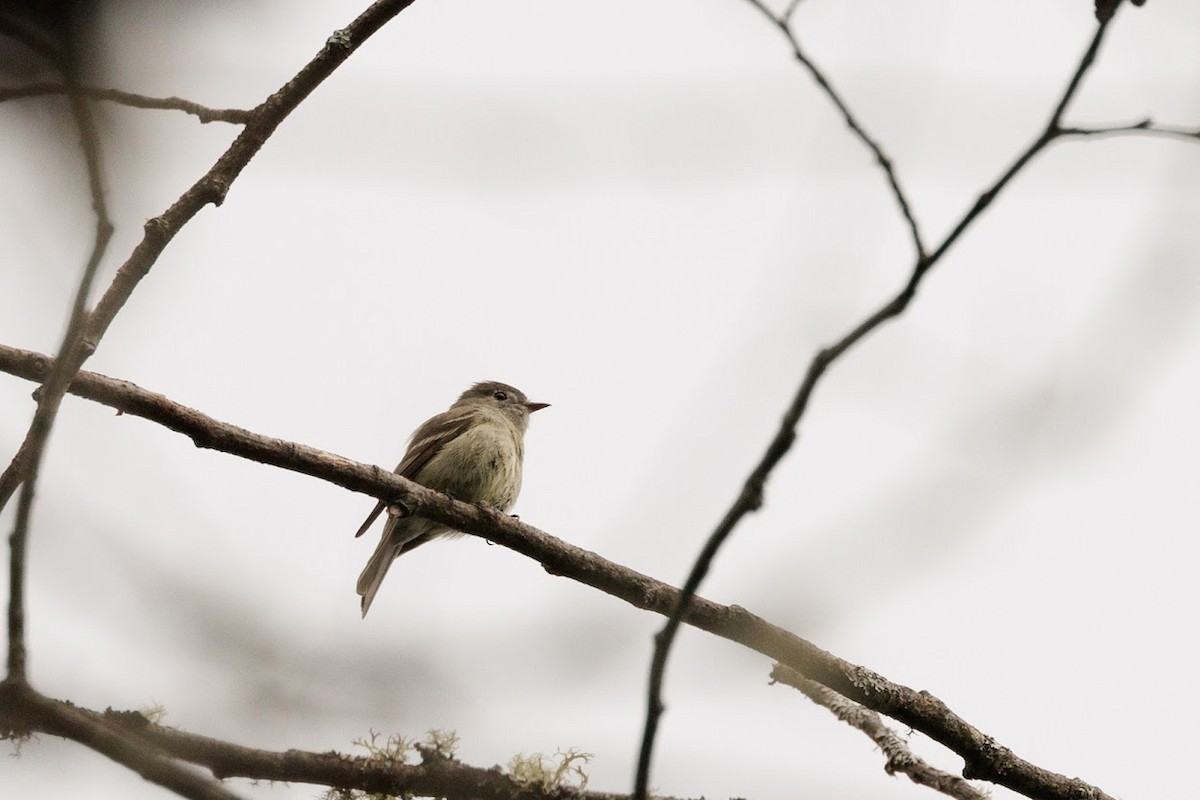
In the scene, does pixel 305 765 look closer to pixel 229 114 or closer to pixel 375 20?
pixel 229 114

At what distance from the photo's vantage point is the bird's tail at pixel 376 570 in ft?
23.3

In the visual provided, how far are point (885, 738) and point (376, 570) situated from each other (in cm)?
360

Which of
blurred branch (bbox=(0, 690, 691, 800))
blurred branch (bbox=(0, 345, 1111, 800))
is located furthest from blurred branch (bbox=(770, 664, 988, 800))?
blurred branch (bbox=(0, 690, 691, 800))

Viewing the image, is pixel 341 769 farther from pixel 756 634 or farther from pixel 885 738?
pixel 885 738

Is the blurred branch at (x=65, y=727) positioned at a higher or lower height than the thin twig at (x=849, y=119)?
lower

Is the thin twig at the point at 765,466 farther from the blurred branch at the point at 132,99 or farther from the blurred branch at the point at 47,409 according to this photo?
the blurred branch at the point at 132,99

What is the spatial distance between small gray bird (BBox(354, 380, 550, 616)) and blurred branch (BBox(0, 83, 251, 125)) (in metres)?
3.24

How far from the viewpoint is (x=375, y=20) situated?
3.90 metres

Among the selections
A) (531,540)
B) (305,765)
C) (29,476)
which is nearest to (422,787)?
(305,765)

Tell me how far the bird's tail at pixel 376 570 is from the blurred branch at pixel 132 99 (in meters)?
3.67

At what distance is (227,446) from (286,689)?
3.83ft

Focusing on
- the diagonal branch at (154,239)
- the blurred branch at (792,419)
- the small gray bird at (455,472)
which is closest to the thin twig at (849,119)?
the blurred branch at (792,419)

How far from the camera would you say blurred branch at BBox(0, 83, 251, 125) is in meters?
2.74

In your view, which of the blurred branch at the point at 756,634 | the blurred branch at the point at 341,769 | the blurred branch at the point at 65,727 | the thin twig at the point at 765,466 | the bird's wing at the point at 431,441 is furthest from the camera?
the bird's wing at the point at 431,441
